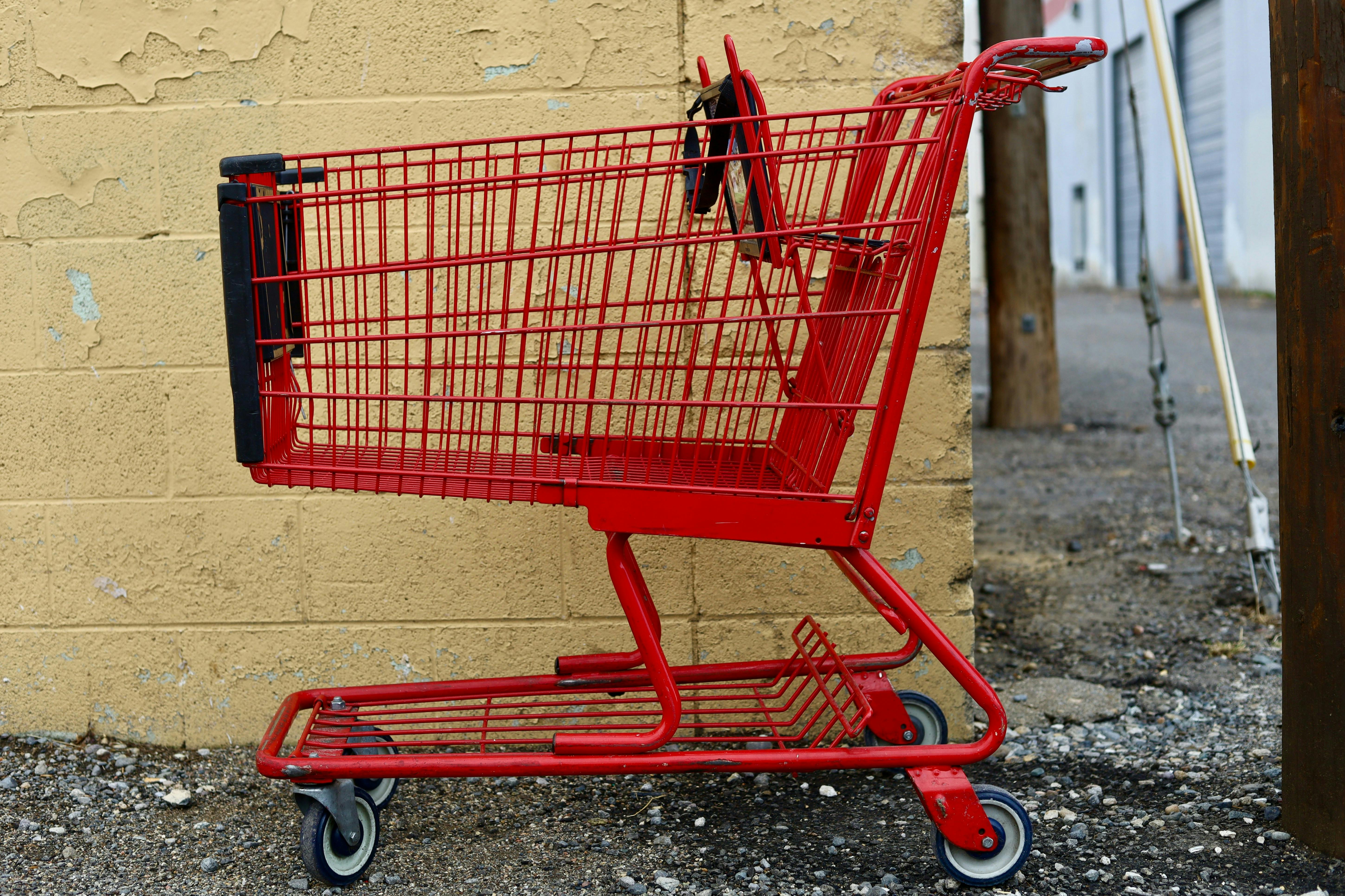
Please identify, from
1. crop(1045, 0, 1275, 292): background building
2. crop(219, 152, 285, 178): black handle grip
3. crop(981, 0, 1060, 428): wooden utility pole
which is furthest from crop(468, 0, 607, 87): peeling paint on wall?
crop(1045, 0, 1275, 292): background building

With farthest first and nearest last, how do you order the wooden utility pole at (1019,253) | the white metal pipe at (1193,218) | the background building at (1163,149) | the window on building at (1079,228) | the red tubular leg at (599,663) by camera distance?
the window on building at (1079,228), the background building at (1163,149), the wooden utility pole at (1019,253), the white metal pipe at (1193,218), the red tubular leg at (599,663)

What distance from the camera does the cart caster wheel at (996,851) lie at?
A: 2.22 meters

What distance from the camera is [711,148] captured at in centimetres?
224

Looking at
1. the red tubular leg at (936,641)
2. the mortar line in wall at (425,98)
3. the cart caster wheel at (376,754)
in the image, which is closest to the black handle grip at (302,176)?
the mortar line in wall at (425,98)

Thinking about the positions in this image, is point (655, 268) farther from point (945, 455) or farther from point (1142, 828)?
point (1142, 828)

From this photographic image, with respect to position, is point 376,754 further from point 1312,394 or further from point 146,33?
point 1312,394

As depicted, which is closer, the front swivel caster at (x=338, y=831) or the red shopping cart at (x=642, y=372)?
the red shopping cart at (x=642, y=372)

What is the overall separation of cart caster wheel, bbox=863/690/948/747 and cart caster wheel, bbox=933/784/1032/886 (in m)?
0.53

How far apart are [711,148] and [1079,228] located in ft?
Result: 80.4

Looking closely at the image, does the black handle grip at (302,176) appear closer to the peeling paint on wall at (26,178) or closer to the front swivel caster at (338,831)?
the peeling paint on wall at (26,178)

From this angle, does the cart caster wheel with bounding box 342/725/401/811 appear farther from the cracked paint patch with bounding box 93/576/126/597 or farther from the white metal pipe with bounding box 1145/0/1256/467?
the white metal pipe with bounding box 1145/0/1256/467

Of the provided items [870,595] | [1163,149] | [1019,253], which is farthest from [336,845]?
[1163,149]

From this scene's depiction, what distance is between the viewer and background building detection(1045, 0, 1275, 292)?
15.4m

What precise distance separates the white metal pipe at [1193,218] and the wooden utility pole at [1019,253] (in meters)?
3.09
